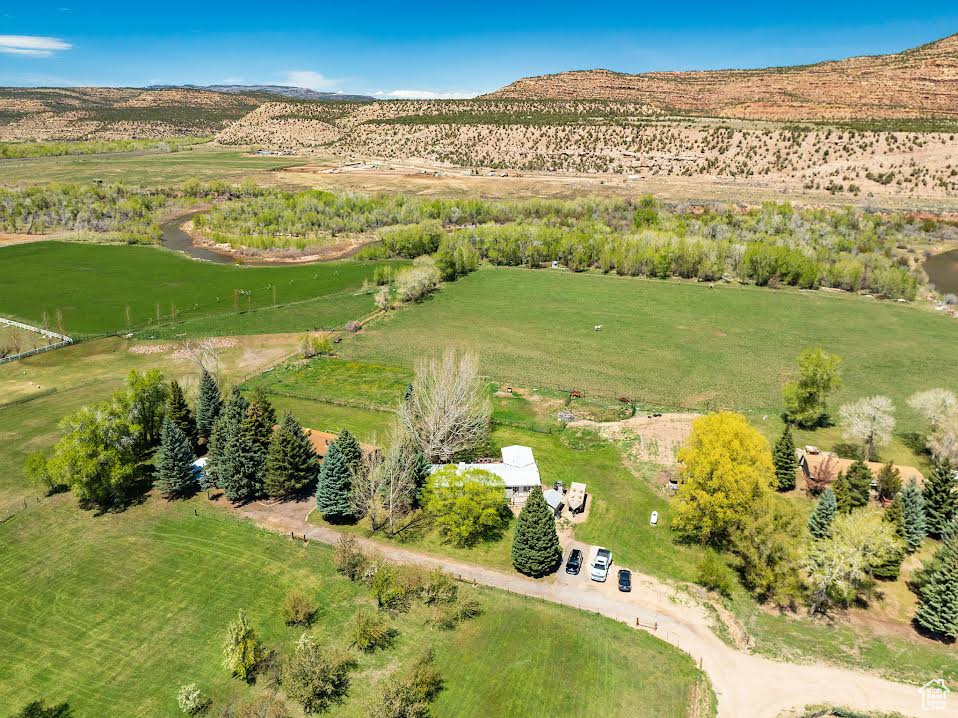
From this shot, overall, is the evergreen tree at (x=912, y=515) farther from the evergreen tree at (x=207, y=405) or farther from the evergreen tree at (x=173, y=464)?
the evergreen tree at (x=207, y=405)

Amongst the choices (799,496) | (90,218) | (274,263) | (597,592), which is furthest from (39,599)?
(90,218)

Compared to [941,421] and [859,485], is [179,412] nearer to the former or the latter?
[859,485]

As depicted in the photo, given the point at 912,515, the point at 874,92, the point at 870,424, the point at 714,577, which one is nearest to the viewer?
the point at 714,577

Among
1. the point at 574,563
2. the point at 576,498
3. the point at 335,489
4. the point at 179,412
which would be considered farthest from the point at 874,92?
the point at 179,412

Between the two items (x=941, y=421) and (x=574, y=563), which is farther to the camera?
(x=941, y=421)

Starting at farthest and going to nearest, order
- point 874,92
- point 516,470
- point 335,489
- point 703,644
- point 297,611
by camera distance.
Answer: point 874,92, point 516,470, point 335,489, point 297,611, point 703,644

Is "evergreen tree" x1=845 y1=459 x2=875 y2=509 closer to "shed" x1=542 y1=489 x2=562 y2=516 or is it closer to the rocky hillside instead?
"shed" x1=542 y1=489 x2=562 y2=516

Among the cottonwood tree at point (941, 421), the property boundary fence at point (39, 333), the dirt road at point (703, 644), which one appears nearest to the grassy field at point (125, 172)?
the property boundary fence at point (39, 333)
